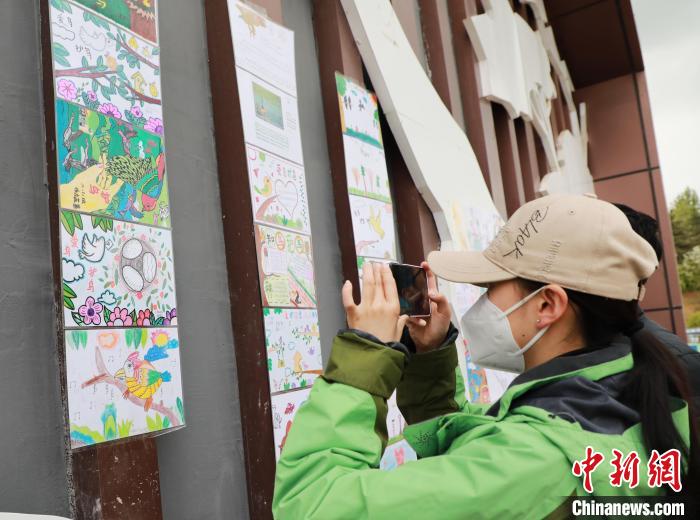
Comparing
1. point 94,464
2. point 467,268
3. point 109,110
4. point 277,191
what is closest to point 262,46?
point 277,191

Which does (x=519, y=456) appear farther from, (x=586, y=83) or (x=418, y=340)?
(x=586, y=83)

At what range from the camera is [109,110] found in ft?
4.03

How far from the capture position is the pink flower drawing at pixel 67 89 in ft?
3.70

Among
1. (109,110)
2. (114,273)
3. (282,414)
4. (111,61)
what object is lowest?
(282,414)

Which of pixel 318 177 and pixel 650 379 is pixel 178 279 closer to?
pixel 318 177

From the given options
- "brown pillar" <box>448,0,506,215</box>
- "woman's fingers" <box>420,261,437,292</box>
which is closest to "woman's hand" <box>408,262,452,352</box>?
"woman's fingers" <box>420,261,437,292</box>

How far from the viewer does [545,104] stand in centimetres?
563

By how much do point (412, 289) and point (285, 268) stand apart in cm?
52

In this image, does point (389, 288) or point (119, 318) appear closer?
point (389, 288)

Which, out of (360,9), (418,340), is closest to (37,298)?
(418,340)

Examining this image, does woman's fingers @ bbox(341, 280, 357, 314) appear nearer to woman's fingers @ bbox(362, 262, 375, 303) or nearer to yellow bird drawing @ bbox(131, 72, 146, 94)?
woman's fingers @ bbox(362, 262, 375, 303)

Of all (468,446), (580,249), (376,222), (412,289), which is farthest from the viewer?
(376,222)

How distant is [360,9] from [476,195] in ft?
3.64

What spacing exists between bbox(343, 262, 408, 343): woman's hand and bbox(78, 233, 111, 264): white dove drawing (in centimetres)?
47
